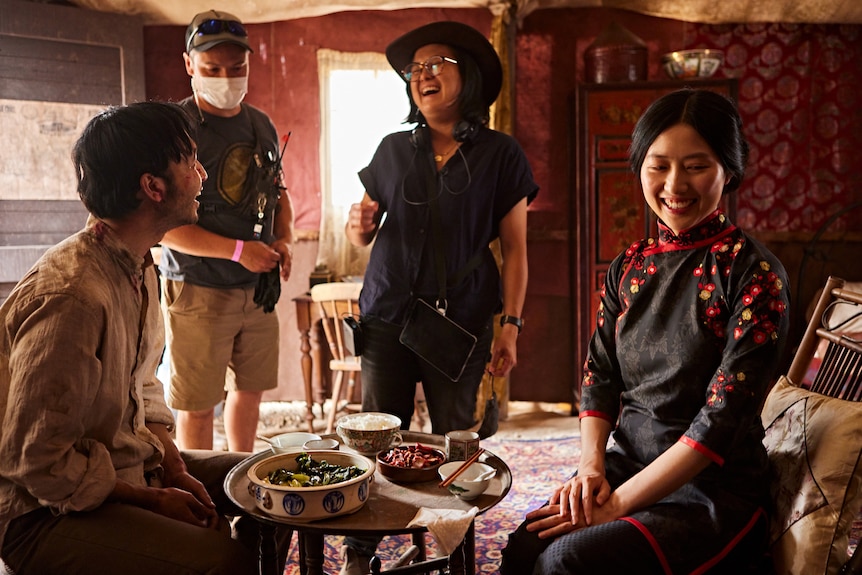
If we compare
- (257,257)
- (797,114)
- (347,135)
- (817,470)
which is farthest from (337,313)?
(797,114)

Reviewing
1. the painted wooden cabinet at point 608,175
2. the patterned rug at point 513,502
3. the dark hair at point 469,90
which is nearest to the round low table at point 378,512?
the patterned rug at point 513,502

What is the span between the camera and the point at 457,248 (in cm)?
219

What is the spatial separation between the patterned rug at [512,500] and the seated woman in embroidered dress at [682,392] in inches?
42.2

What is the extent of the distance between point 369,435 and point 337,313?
221 centimetres

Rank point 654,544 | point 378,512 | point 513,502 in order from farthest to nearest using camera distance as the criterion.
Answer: point 513,502
point 378,512
point 654,544

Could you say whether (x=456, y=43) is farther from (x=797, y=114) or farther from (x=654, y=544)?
(x=797, y=114)

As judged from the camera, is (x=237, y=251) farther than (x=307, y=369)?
No

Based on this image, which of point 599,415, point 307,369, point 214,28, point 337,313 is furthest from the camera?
point 307,369

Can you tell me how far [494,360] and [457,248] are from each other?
371 mm

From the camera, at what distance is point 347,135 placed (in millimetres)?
4578

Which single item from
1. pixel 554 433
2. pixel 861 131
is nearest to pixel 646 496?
pixel 554 433

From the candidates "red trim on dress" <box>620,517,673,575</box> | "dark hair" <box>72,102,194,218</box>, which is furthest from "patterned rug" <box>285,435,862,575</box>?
"dark hair" <box>72,102,194,218</box>

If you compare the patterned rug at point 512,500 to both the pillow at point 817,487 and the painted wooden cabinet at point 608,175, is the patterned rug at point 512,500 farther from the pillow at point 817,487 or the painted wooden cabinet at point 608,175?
the pillow at point 817,487

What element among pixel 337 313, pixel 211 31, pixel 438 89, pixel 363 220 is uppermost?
pixel 211 31
